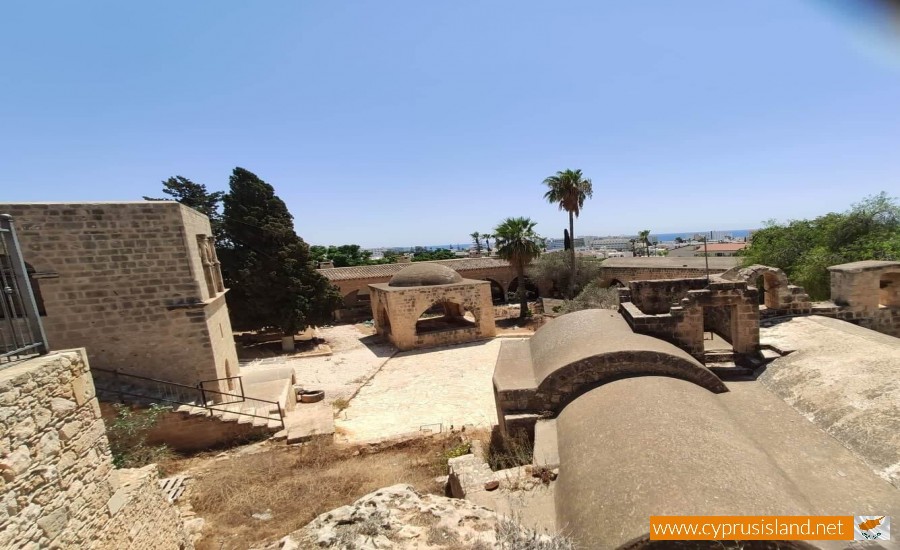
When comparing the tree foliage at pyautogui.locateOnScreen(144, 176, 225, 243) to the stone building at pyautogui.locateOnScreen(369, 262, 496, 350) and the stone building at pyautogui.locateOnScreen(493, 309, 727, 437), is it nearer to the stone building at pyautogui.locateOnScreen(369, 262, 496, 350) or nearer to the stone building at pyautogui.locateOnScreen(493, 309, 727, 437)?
the stone building at pyautogui.locateOnScreen(369, 262, 496, 350)

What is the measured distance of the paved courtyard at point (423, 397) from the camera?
29.7 ft

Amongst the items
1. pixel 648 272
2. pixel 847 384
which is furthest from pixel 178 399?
pixel 648 272

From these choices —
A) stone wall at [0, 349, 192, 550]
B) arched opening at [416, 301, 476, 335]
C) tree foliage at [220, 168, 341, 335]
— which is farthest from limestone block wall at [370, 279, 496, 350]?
stone wall at [0, 349, 192, 550]

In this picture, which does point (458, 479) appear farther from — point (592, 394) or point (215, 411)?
point (215, 411)

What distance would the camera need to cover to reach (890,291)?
8734mm

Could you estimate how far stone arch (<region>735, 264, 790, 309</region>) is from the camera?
8.16 m

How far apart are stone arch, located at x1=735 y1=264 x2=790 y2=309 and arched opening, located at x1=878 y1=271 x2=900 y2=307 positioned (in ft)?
7.20

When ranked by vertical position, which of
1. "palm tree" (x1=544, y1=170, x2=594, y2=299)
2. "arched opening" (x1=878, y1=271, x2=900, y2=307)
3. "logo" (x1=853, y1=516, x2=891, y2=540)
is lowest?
"logo" (x1=853, y1=516, x2=891, y2=540)

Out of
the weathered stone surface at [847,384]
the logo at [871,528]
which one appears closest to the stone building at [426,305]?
the weathered stone surface at [847,384]

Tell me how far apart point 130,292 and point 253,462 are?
4474 mm

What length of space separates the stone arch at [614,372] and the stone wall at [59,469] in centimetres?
520

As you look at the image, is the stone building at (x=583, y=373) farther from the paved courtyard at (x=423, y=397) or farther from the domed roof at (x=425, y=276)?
the domed roof at (x=425, y=276)

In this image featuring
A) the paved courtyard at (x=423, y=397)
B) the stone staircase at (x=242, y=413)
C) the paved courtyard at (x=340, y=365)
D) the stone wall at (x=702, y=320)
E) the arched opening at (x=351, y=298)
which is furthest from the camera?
the arched opening at (x=351, y=298)

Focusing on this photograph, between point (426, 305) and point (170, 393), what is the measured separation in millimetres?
10084
